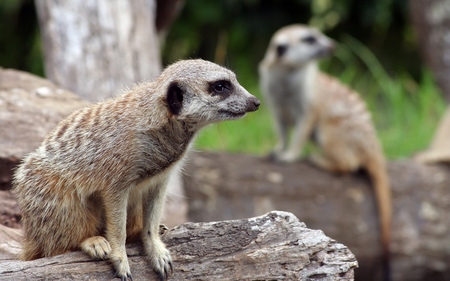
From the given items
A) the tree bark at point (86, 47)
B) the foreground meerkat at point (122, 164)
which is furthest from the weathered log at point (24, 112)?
the foreground meerkat at point (122, 164)

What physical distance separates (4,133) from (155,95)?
55.9 inches

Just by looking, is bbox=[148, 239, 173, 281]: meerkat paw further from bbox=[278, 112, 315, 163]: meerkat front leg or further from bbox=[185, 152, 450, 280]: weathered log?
bbox=[278, 112, 315, 163]: meerkat front leg

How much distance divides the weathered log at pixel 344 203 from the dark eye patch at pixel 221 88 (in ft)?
10.4

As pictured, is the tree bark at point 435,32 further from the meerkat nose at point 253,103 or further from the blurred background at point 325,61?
the meerkat nose at point 253,103

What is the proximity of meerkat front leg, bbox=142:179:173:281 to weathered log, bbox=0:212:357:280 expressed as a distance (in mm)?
55

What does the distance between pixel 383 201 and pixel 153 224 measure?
3.73m

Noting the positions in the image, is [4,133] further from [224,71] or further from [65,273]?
[224,71]

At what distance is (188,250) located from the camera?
2.33m

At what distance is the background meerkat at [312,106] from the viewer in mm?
6211

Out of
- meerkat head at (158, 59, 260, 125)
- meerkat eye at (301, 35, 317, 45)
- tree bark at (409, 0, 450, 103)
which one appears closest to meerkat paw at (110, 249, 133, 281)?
meerkat head at (158, 59, 260, 125)

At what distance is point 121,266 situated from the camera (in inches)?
86.7

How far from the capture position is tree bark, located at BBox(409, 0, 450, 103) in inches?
261

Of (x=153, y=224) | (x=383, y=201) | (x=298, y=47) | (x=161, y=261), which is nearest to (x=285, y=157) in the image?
(x=383, y=201)

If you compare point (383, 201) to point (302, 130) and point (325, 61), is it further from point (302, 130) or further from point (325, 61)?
point (325, 61)
